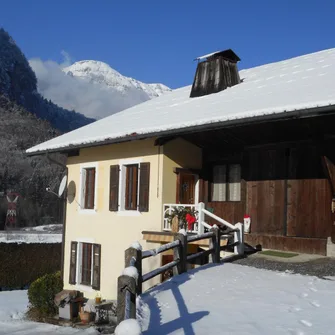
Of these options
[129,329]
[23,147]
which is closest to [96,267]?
[129,329]

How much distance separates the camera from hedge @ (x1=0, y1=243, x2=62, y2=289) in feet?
83.9

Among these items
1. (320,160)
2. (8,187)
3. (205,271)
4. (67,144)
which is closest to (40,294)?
(67,144)

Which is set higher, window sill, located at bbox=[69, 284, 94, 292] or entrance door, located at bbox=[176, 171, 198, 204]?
entrance door, located at bbox=[176, 171, 198, 204]

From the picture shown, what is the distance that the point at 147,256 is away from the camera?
8.00 m

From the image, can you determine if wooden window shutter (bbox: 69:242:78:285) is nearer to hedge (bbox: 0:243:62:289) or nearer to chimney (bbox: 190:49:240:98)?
chimney (bbox: 190:49:240:98)

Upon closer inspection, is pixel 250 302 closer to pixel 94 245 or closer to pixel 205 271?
pixel 205 271

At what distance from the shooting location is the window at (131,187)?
14.5 meters

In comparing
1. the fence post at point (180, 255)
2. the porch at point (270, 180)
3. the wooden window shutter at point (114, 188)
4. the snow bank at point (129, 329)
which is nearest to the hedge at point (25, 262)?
the wooden window shutter at point (114, 188)

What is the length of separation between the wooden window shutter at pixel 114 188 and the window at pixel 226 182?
3046 mm

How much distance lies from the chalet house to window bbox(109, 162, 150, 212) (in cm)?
3

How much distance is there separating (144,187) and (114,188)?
4.47 ft

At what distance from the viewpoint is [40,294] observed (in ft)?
53.5

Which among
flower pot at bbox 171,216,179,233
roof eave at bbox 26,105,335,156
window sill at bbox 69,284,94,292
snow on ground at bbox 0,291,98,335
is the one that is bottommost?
snow on ground at bbox 0,291,98,335

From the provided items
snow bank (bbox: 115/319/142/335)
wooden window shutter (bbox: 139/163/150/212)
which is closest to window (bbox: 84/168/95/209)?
wooden window shutter (bbox: 139/163/150/212)
